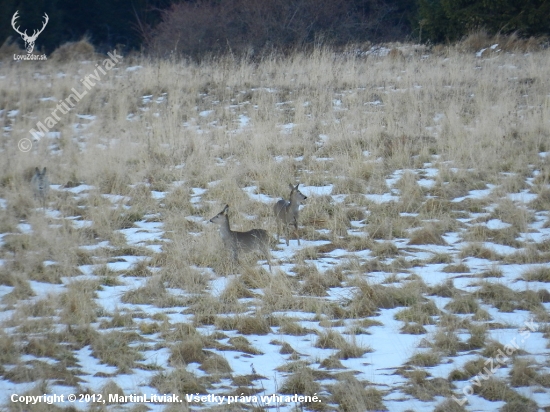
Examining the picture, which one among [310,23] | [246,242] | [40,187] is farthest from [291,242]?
[310,23]

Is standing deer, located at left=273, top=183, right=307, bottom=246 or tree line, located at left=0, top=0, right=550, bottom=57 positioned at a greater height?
tree line, located at left=0, top=0, right=550, bottom=57

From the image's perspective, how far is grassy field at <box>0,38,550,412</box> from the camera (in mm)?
5078

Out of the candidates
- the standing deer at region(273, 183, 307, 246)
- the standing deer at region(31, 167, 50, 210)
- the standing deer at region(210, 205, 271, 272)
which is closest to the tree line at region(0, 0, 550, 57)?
the standing deer at region(31, 167, 50, 210)

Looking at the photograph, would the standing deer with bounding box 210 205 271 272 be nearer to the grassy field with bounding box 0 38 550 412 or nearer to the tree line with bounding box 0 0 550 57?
the grassy field with bounding box 0 38 550 412

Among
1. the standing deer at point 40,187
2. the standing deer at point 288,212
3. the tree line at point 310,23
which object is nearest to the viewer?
the standing deer at point 288,212

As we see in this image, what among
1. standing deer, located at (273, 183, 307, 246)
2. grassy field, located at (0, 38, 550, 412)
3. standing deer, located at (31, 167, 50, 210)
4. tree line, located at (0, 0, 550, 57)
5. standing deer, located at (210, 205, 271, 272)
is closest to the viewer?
grassy field, located at (0, 38, 550, 412)

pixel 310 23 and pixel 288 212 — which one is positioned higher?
pixel 310 23

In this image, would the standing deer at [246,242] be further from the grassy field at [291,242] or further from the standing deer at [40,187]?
the standing deer at [40,187]

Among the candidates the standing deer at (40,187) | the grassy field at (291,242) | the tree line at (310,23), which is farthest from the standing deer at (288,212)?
the tree line at (310,23)

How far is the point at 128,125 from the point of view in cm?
1240

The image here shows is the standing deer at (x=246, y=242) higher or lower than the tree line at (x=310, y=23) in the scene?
lower

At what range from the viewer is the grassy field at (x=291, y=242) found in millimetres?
5078

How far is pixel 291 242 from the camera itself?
8.00 meters

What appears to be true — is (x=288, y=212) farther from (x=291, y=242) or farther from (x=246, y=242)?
(x=246, y=242)
